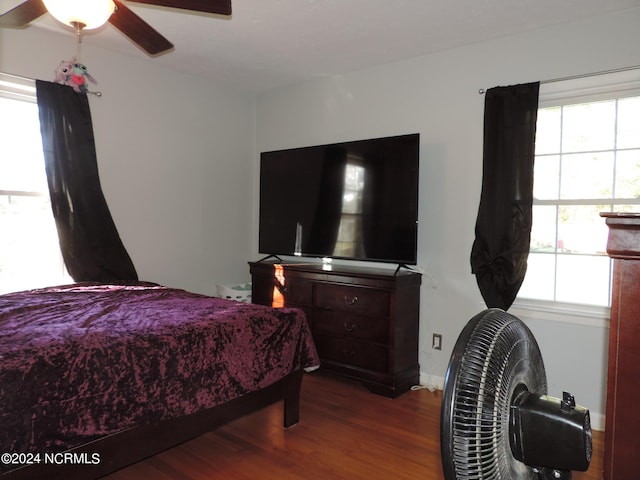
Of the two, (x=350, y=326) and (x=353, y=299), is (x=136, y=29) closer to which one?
(x=353, y=299)

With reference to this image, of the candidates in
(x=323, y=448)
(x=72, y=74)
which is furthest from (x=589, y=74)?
(x=72, y=74)

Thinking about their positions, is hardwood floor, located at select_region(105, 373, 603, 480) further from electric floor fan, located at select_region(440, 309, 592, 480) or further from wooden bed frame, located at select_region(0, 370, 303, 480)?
electric floor fan, located at select_region(440, 309, 592, 480)

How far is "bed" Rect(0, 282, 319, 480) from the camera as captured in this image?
1515mm

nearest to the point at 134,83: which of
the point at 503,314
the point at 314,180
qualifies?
the point at 314,180

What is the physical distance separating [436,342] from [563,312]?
2.92ft

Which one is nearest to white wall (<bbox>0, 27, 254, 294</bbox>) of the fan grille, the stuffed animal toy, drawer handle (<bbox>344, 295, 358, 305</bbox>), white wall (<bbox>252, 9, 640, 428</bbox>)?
the stuffed animal toy

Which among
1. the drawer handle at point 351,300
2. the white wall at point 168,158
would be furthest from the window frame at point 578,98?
the white wall at point 168,158

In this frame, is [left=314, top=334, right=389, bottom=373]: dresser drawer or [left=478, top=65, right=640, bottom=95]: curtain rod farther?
[left=314, top=334, right=389, bottom=373]: dresser drawer

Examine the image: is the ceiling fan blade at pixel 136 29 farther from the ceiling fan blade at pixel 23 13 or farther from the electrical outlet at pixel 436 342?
the electrical outlet at pixel 436 342

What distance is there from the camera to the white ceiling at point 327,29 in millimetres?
2621

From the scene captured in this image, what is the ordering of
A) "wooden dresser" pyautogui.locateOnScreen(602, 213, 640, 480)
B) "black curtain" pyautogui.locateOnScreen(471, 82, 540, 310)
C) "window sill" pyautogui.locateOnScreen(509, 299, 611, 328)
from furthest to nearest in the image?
1. "black curtain" pyautogui.locateOnScreen(471, 82, 540, 310)
2. "window sill" pyautogui.locateOnScreen(509, 299, 611, 328)
3. "wooden dresser" pyautogui.locateOnScreen(602, 213, 640, 480)

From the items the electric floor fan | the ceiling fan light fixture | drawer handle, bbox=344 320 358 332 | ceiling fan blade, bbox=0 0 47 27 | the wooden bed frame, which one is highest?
ceiling fan blade, bbox=0 0 47 27

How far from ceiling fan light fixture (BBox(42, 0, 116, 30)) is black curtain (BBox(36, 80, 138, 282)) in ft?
5.22

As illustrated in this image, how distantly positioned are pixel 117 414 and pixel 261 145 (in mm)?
3213
